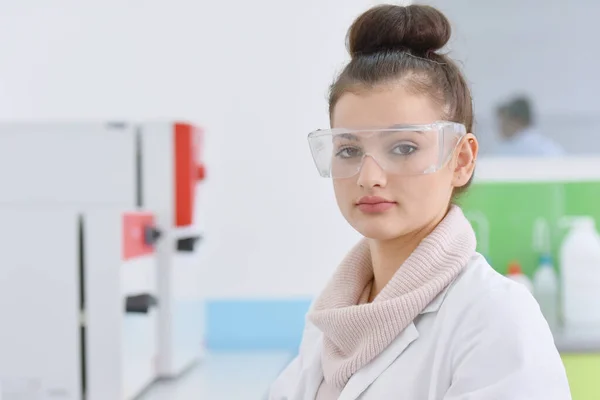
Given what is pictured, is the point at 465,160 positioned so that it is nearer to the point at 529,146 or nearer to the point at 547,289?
the point at 547,289

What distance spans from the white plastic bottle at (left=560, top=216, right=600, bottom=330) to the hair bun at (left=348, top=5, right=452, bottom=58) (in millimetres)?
1329

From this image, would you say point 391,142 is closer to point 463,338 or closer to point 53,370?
point 463,338

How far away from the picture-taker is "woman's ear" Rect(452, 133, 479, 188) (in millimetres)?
1106

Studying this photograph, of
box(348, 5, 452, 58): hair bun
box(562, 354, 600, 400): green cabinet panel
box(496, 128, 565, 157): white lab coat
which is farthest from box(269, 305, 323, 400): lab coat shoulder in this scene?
box(496, 128, 565, 157): white lab coat

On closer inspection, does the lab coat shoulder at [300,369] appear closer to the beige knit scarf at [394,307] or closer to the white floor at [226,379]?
the beige knit scarf at [394,307]

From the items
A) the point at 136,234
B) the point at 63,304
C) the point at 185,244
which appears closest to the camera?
the point at 63,304

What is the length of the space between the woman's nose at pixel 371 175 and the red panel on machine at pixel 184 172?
36.9 inches

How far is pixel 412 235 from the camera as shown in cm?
114

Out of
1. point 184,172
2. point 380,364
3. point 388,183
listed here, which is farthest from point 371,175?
point 184,172

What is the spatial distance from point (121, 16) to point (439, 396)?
1.73 metres

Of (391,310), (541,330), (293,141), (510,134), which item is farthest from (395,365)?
(510,134)

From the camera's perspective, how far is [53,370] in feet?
5.20

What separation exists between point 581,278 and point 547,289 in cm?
10

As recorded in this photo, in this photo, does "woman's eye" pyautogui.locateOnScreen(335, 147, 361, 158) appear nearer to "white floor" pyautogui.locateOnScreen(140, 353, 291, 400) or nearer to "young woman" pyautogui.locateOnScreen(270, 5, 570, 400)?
"young woman" pyautogui.locateOnScreen(270, 5, 570, 400)
